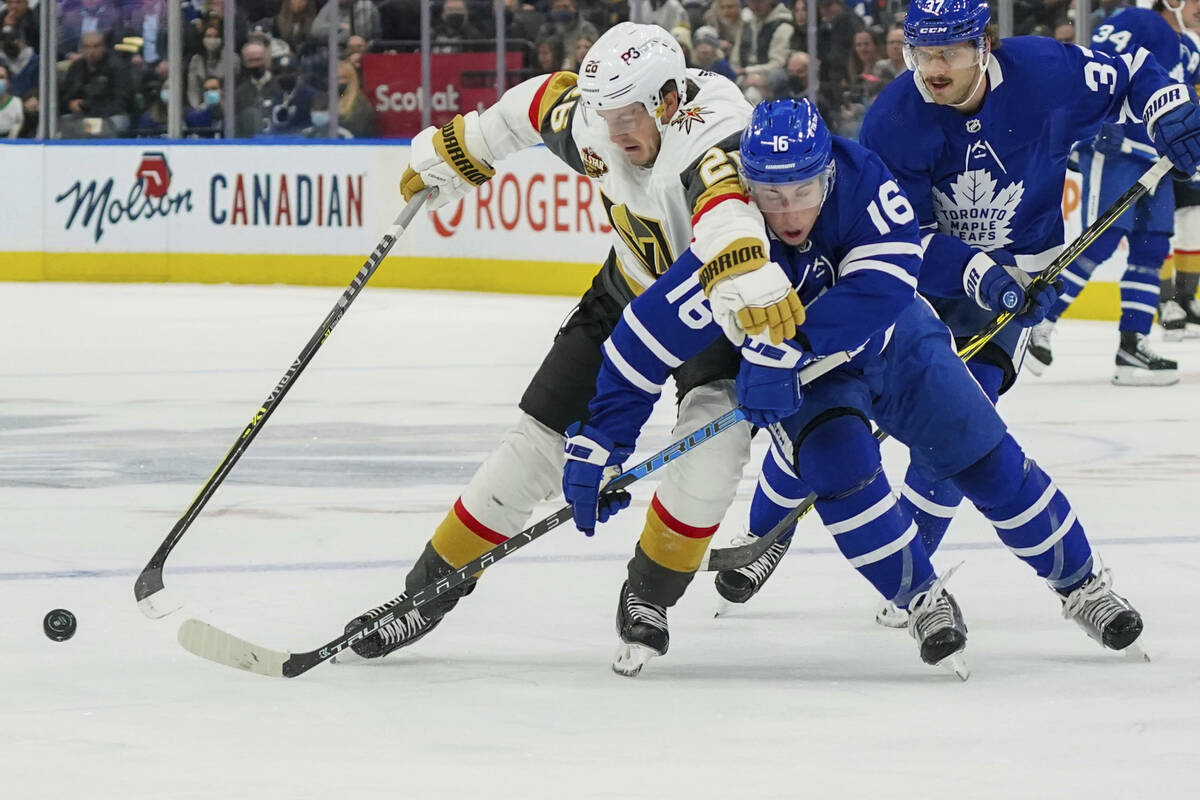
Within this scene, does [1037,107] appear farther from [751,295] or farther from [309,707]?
[309,707]

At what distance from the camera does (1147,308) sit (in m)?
7.29

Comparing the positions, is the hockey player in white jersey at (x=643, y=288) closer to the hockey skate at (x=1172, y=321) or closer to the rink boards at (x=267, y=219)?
the hockey skate at (x=1172, y=321)

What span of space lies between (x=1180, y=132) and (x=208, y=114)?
10.0 metres

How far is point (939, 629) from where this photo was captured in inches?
122

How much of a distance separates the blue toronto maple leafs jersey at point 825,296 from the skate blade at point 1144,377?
421cm

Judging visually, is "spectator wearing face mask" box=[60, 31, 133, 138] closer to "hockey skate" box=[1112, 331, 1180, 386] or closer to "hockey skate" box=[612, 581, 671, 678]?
"hockey skate" box=[1112, 331, 1180, 386]

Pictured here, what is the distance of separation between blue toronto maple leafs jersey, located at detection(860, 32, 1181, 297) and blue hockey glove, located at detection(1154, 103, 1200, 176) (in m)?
0.03

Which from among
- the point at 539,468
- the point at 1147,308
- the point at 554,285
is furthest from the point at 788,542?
the point at 554,285

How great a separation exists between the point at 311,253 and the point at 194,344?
3.87 meters

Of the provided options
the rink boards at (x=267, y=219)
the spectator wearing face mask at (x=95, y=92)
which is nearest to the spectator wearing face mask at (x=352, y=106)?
the rink boards at (x=267, y=219)

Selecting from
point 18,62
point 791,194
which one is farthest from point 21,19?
point 791,194

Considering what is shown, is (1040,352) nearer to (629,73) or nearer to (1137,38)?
(1137,38)

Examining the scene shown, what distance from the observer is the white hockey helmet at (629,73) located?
3.16m

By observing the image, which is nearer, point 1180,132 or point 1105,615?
point 1105,615
